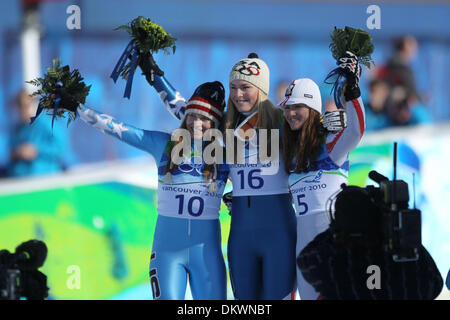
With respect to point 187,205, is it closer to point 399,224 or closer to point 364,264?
point 364,264

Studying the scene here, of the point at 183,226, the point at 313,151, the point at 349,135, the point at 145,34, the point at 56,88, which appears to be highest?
the point at 145,34

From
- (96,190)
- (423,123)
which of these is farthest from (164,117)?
(423,123)

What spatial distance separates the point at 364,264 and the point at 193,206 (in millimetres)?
1363

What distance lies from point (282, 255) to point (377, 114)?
3476 millimetres

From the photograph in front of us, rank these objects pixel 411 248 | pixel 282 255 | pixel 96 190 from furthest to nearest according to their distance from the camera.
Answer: pixel 96 190 → pixel 282 255 → pixel 411 248

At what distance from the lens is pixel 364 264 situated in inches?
159

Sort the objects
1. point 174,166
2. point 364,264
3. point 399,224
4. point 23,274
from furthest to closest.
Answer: point 174,166 < point 23,274 < point 364,264 < point 399,224

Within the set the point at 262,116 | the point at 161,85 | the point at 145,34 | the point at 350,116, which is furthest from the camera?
the point at 161,85

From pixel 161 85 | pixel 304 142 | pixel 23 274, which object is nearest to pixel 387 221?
pixel 304 142

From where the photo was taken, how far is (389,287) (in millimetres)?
4043

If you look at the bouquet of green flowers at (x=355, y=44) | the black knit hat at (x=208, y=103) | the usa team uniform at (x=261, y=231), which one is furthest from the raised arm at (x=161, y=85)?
the bouquet of green flowers at (x=355, y=44)

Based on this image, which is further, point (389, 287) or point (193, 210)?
point (193, 210)

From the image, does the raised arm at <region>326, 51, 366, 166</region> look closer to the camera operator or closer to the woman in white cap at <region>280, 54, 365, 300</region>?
the woman in white cap at <region>280, 54, 365, 300</region>

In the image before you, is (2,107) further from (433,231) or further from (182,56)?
(433,231)
